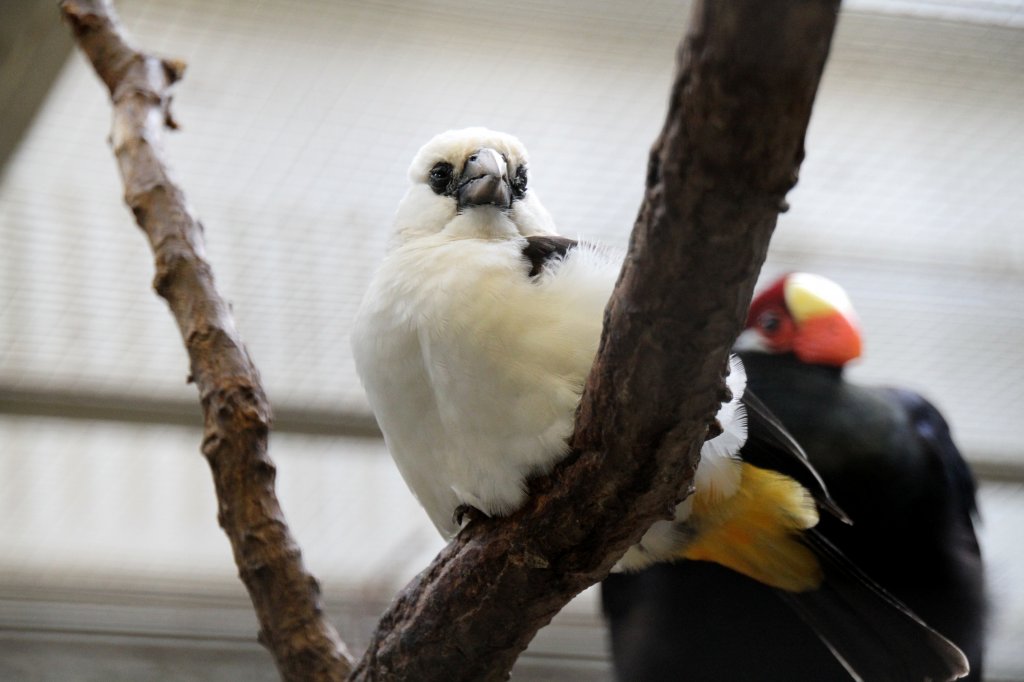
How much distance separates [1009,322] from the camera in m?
2.56

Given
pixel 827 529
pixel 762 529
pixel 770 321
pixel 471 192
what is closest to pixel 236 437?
pixel 471 192

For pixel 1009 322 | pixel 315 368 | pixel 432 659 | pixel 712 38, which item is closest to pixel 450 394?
pixel 432 659

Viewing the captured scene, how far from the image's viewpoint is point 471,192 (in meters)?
1.55

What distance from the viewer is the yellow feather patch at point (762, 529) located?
136 cm

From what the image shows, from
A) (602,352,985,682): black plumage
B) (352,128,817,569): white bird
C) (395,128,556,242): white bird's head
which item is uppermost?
(395,128,556,242): white bird's head

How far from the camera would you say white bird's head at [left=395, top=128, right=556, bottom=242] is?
5.02 feet

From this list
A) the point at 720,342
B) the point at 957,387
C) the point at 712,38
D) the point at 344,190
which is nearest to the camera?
the point at 712,38

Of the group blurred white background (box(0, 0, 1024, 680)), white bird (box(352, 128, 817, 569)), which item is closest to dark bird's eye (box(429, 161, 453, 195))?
white bird (box(352, 128, 817, 569))

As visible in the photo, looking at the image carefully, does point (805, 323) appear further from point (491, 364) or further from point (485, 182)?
point (491, 364)

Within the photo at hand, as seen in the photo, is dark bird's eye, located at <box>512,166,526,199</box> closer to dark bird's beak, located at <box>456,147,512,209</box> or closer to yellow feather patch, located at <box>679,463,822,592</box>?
dark bird's beak, located at <box>456,147,512,209</box>

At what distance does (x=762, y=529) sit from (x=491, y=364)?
1.45 ft

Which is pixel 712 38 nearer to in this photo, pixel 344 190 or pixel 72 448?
pixel 344 190

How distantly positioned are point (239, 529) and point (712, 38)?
97cm

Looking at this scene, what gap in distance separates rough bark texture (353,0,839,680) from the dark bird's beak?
50 cm
